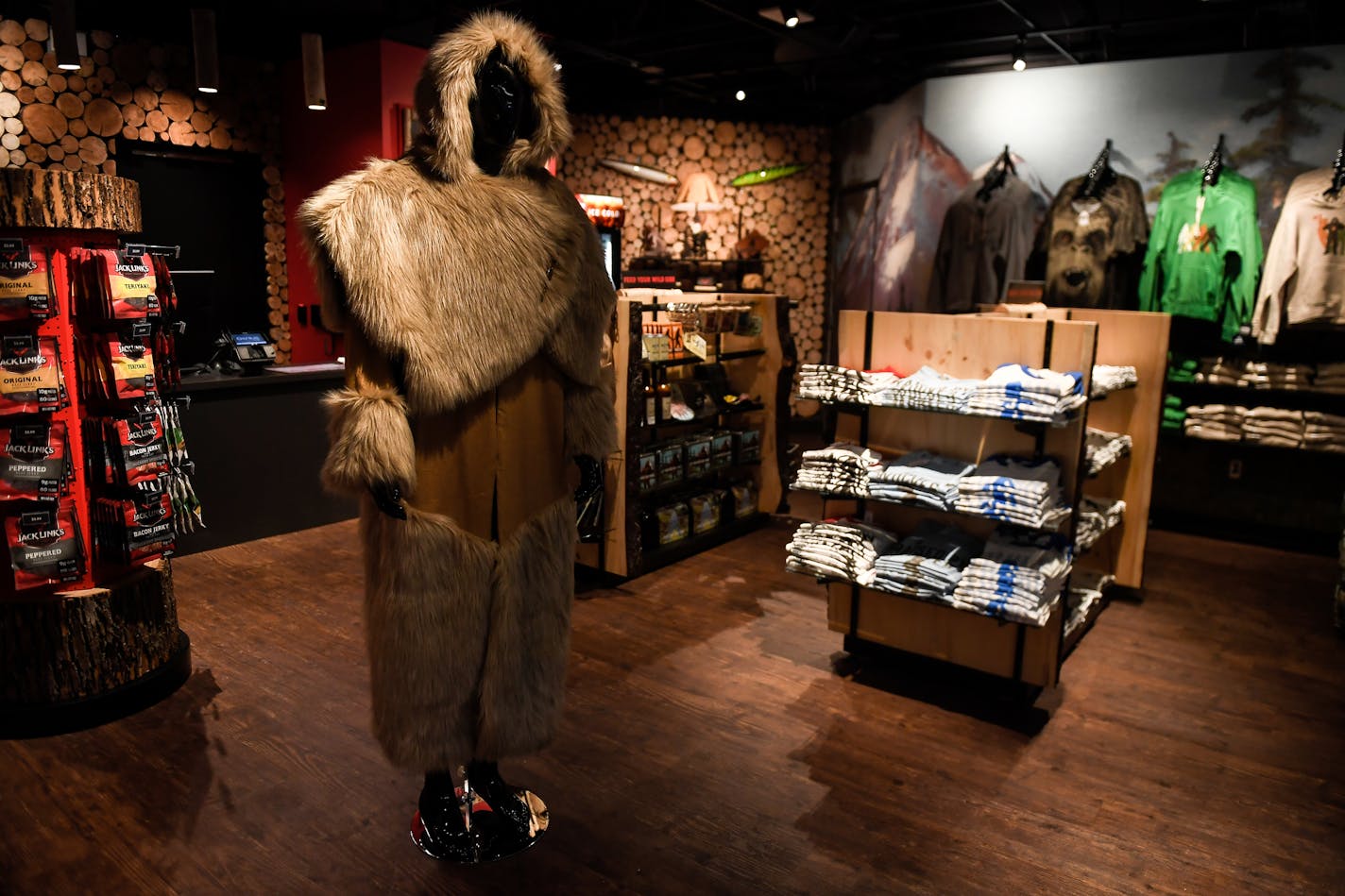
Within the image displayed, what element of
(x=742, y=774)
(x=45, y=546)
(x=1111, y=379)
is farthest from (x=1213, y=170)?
(x=45, y=546)

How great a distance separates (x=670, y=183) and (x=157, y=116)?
4497mm

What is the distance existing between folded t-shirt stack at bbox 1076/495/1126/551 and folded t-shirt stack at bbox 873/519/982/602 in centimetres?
51

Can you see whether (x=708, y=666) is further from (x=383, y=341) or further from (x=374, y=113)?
(x=374, y=113)

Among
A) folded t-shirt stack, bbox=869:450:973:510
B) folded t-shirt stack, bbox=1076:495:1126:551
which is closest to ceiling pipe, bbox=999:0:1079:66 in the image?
folded t-shirt stack, bbox=1076:495:1126:551

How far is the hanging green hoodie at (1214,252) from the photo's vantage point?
5.57m

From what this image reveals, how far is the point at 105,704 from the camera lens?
310cm

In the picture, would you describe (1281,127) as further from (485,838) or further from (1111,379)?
(485,838)

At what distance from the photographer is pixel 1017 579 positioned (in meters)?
3.01

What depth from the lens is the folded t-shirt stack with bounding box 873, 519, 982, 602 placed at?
313cm

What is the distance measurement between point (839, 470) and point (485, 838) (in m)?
1.82

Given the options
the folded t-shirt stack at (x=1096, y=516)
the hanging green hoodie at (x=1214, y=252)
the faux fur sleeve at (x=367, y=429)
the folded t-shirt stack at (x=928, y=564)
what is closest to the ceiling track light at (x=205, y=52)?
the faux fur sleeve at (x=367, y=429)

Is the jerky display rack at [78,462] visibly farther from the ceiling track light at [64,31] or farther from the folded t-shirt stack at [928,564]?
the folded t-shirt stack at [928,564]

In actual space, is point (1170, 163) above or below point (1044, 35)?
below

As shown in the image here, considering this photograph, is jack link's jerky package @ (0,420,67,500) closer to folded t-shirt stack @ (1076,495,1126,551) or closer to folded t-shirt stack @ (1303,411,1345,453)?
folded t-shirt stack @ (1076,495,1126,551)
